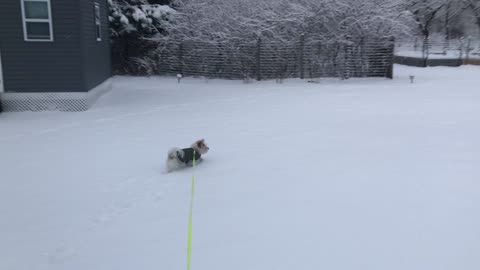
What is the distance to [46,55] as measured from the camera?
32.5 feet

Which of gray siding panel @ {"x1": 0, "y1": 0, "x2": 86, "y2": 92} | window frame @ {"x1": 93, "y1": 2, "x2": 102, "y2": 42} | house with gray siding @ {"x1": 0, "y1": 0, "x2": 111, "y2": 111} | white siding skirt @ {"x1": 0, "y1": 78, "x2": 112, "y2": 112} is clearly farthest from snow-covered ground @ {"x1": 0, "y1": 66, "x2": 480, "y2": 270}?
Result: window frame @ {"x1": 93, "y1": 2, "x2": 102, "y2": 42}

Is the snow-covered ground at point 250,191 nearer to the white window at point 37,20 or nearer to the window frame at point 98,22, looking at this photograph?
the white window at point 37,20

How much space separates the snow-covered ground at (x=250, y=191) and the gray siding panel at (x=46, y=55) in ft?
2.86

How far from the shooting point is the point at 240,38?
1666 centimetres

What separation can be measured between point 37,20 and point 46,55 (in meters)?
0.75

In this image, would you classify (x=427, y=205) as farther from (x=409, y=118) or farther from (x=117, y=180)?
(x=409, y=118)

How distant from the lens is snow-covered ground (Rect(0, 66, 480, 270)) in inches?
135

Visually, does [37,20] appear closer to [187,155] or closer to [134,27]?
[187,155]

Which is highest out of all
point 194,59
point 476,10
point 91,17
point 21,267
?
point 476,10

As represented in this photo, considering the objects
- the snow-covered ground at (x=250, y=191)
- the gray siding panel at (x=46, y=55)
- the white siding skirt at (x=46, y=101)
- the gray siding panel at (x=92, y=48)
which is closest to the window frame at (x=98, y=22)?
the gray siding panel at (x=92, y=48)

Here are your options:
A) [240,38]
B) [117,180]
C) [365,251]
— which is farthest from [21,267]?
[240,38]

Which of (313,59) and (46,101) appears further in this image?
(313,59)

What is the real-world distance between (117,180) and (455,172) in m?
3.89

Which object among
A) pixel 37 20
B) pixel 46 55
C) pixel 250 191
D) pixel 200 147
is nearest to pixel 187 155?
pixel 200 147
